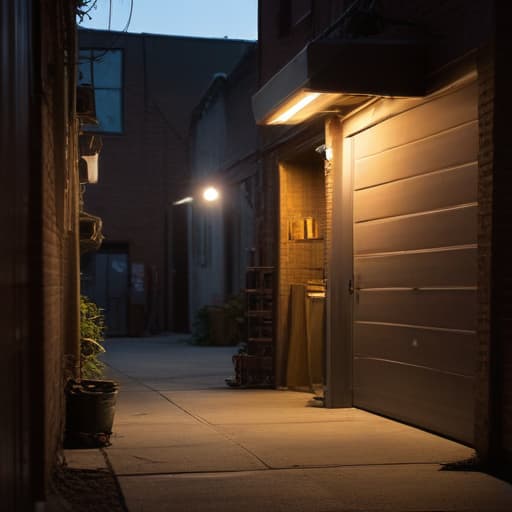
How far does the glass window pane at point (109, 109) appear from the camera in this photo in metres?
28.7

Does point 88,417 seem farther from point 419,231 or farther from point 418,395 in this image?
point 419,231

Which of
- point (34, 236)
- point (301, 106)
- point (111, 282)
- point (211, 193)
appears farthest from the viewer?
point (111, 282)

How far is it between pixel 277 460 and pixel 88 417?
5.66 feet

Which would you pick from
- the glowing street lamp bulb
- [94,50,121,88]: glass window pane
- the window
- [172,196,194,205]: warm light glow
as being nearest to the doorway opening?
the glowing street lamp bulb

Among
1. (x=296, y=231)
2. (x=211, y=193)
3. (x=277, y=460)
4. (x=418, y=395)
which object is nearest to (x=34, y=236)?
(x=277, y=460)

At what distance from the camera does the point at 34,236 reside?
18.3 feet

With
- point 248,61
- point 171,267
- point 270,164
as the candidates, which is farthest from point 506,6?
point 171,267

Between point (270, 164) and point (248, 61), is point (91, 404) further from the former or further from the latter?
point (248, 61)

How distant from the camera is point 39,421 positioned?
5.70 m

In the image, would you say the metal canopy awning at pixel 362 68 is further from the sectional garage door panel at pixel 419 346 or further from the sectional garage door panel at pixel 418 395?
the sectional garage door panel at pixel 418 395

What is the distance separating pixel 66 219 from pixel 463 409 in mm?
3673

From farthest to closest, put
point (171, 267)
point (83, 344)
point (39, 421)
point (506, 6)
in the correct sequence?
point (171, 267), point (83, 344), point (506, 6), point (39, 421)

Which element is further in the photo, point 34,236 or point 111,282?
point 111,282

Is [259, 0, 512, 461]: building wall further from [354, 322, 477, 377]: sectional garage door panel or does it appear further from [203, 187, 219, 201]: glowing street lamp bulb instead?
[203, 187, 219, 201]: glowing street lamp bulb
